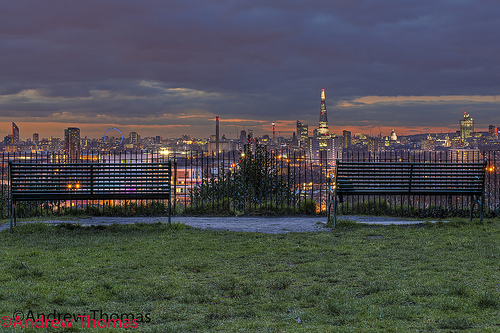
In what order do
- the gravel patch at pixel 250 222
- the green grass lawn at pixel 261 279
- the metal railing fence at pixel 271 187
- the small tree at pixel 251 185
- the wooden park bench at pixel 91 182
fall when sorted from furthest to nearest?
1. the small tree at pixel 251 185
2. the metal railing fence at pixel 271 187
3. the gravel patch at pixel 250 222
4. the wooden park bench at pixel 91 182
5. the green grass lawn at pixel 261 279

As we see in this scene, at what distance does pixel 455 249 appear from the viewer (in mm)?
7051

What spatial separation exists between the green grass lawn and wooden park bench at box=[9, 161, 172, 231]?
3.19 feet

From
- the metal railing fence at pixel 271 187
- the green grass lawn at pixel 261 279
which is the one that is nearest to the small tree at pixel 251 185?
the metal railing fence at pixel 271 187

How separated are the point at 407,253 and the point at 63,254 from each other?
191 inches

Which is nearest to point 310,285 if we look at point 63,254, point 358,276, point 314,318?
point 358,276

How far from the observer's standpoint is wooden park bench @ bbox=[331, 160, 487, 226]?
392 inches

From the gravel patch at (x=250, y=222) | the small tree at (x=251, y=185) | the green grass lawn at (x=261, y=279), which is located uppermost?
the small tree at (x=251, y=185)

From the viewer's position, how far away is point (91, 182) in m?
9.67

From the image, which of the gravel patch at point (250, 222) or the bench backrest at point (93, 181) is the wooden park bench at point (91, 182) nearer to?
the bench backrest at point (93, 181)

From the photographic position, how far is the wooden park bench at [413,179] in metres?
9.95

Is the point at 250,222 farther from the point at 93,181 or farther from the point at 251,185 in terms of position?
the point at 251,185

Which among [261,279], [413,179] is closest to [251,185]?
[413,179]

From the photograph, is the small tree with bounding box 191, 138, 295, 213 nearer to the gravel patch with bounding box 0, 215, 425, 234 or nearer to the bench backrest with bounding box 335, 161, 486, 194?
the gravel patch with bounding box 0, 215, 425, 234

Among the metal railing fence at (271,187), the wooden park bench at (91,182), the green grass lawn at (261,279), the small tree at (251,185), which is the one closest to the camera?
the green grass lawn at (261,279)
